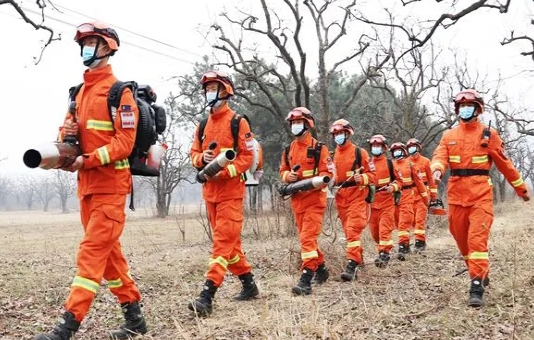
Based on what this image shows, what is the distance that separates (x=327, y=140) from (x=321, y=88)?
2186 mm

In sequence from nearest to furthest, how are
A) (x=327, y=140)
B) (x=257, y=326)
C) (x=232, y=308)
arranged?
(x=257, y=326), (x=232, y=308), (x=327, y=140)

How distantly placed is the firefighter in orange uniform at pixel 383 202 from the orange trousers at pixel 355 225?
141 centimetres

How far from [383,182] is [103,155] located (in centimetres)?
652

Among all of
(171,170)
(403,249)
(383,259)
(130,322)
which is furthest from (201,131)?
(171,170)

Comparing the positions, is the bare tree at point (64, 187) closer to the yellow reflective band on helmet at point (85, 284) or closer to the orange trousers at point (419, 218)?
the orange trousers at point (419, 218)

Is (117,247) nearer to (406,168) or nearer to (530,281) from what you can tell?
(530,281)

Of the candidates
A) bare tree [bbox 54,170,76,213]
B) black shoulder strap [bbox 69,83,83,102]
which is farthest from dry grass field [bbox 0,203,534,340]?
bare tree [bbox 54,170,76,213]

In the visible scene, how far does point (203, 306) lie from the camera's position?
5566 millimetres

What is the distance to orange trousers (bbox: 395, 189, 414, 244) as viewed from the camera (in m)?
10.9

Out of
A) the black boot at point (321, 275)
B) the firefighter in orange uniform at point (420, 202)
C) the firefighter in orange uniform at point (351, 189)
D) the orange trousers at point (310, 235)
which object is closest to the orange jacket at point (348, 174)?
the firefighter in orange uniform at point (351, 189)

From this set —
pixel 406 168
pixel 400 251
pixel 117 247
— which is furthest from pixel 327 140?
pixel 117 247

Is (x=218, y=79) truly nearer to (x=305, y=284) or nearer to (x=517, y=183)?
(x=305, y=284)

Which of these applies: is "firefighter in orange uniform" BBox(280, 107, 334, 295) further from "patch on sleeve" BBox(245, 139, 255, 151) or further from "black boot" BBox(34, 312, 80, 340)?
"black boot" BBox(34, 312, 80, 340)

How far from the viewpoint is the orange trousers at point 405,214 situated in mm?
10922
